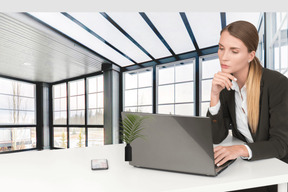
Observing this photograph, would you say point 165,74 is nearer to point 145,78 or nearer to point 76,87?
point 145,78

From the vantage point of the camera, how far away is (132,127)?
2.59 ft

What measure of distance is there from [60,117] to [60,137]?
787mm

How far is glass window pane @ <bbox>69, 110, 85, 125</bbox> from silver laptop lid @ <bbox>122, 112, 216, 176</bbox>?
7.46 metres

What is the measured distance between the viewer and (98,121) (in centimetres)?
742

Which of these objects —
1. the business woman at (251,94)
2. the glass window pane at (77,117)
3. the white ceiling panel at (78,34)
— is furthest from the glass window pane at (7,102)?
the business woman at (251,94)

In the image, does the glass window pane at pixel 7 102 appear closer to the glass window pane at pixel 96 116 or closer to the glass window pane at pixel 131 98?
the glass window pane at pixel 96 116

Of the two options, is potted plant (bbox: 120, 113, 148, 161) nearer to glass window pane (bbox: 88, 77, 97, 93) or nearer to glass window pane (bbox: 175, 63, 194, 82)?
glass window pane (bbox: 175, 63, 194, 82)

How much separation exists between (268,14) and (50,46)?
4.40m

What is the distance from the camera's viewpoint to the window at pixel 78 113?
747cm

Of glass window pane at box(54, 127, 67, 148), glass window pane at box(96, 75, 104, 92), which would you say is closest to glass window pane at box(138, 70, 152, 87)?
glass window pane at box(96, 75, 104, 92)

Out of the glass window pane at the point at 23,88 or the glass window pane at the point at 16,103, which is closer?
the glass window pane at the point at 16,103

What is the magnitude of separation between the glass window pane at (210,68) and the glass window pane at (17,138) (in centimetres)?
715

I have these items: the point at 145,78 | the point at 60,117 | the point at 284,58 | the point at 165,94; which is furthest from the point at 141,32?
the point at 60,117

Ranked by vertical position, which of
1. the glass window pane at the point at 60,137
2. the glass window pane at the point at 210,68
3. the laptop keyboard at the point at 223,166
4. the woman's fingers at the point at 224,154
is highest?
the glass window pane at the point at 210,68
